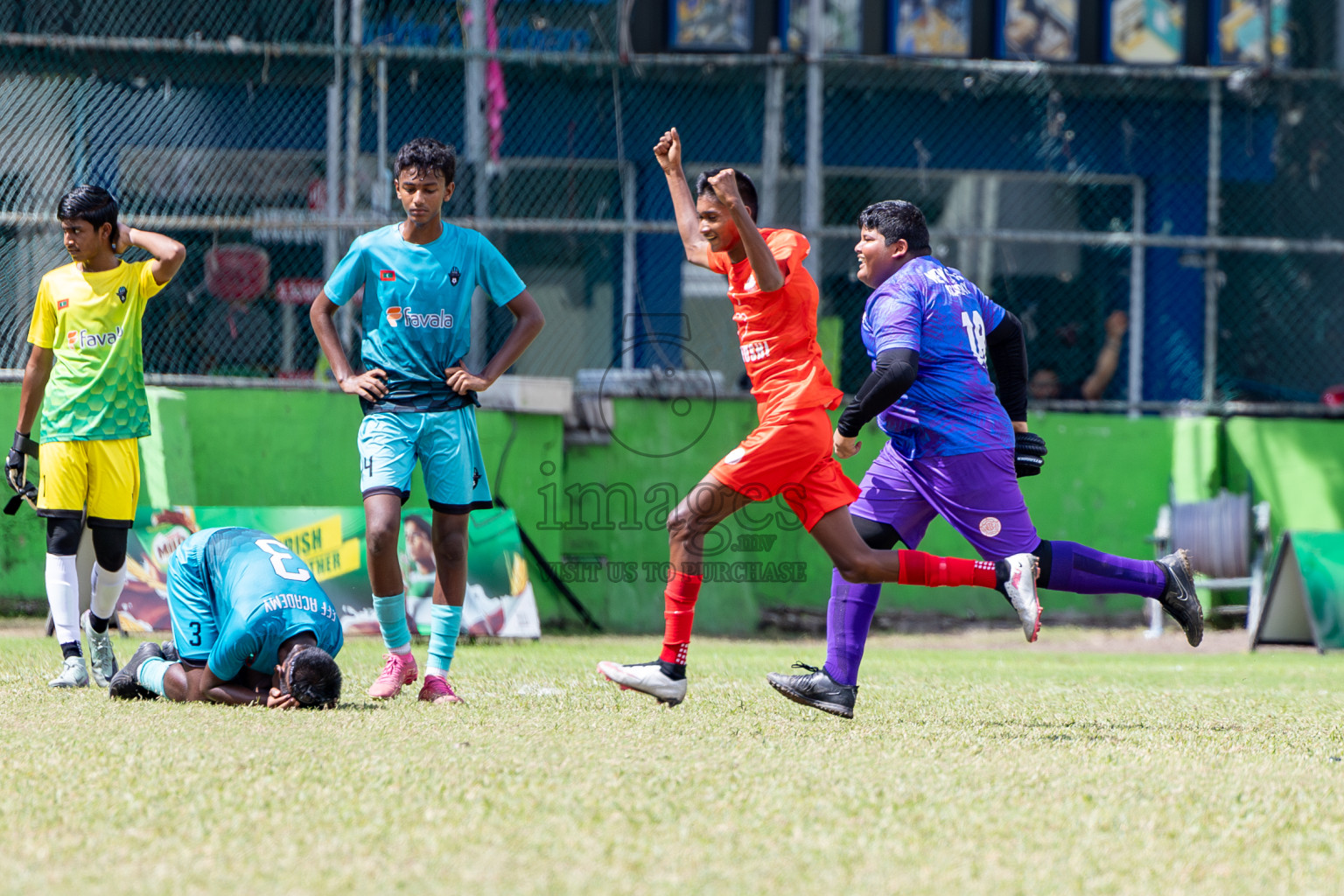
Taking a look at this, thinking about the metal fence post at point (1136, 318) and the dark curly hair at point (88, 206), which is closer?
the dark curly hair at point (88, 206)

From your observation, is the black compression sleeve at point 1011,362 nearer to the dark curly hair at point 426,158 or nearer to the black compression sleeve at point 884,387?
the black compression sleeve at point 884,387

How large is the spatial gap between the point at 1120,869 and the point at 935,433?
236 centimetres

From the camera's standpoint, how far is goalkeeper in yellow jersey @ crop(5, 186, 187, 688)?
19.2 feet

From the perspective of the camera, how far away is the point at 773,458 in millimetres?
4926

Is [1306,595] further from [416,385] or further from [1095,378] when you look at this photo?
[416,385]

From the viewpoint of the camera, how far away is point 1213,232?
9969 mm

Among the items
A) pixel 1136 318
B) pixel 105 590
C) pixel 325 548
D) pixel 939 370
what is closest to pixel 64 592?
pixel 105 590

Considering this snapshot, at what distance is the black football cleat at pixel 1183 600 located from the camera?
5.04 meters

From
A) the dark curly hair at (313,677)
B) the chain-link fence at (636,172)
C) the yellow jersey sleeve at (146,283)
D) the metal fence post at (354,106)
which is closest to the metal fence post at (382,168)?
the chain-link fence at (636,172)

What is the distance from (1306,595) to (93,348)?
7032 millimetres

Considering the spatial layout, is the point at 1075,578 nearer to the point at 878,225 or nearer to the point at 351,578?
the point at 878,225

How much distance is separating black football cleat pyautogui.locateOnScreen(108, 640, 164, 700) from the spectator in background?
26.0ft

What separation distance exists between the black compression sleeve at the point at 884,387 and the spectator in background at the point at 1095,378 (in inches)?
269

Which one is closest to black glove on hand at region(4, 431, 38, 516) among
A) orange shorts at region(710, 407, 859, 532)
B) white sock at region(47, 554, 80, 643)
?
white sock at region(47, 554, 80, 643)
